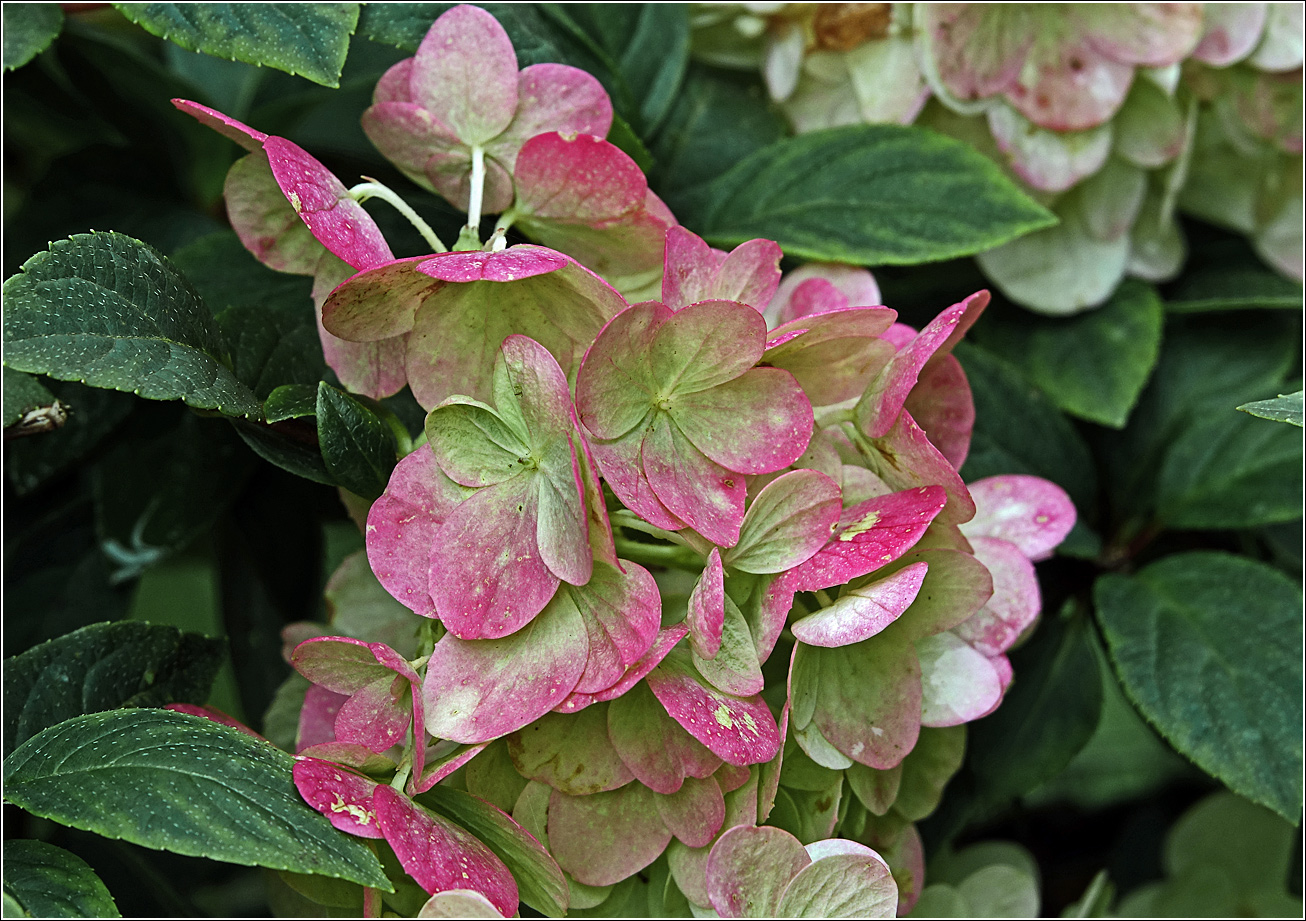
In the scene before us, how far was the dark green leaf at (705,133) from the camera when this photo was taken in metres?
0.48

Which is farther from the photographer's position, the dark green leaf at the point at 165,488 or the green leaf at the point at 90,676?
the dark green leaf at the point at 165,488

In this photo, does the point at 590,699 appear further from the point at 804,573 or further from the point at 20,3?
the point at 20,3

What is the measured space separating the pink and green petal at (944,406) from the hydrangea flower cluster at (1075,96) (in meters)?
0.16

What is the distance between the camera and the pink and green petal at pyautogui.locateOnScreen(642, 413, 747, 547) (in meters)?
0.28

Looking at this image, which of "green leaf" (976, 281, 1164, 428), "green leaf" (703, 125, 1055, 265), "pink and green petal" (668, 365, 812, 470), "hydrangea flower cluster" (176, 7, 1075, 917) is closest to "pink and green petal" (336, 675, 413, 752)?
"hydrangea flower cluster" (176, 7, 1075, 917)

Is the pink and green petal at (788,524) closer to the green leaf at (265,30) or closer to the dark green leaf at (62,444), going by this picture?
the green leaf at (265,30)

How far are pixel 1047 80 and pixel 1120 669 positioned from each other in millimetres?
255

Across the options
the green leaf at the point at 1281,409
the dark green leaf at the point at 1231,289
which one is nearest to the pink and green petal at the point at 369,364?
the green leaf at the point at 1281,409

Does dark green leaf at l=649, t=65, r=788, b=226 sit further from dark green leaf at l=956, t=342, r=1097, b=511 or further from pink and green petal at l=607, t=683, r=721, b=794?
pink and green petal at l=607, t=683, r=721, b=794

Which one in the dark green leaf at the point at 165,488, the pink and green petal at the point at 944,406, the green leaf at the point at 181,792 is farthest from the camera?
the dark green leaf at the point at 165,488

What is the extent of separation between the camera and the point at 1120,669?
0.43 meters

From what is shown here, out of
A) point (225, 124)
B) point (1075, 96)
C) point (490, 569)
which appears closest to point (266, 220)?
point (225, 124)

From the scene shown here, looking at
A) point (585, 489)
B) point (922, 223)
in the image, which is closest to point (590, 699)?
point (585, 489)

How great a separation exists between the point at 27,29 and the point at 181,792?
291 millimetres
